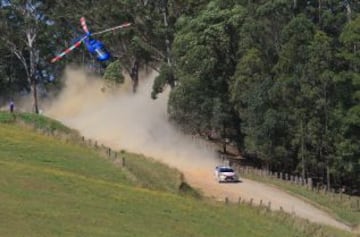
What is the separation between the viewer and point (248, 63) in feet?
236

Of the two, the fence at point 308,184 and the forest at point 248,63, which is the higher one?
the forest at point 248,63

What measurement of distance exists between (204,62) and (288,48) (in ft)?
36.9

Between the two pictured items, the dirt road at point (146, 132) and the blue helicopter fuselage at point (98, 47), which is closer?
the dirt road at point (146, 132)

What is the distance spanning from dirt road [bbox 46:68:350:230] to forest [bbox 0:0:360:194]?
2.46 metres

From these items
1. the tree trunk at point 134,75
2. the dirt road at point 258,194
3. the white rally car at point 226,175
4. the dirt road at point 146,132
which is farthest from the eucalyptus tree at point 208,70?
the tree trunk at point 134,75

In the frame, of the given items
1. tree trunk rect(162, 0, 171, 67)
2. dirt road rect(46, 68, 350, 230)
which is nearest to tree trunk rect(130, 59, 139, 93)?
dirt road rect(46, 68, 350, 230)

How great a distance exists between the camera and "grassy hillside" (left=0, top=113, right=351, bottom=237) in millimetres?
21844

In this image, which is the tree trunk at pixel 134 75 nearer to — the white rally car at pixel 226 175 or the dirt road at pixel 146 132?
the dirt road at pixel 146 132

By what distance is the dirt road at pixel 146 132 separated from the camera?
5630 cm

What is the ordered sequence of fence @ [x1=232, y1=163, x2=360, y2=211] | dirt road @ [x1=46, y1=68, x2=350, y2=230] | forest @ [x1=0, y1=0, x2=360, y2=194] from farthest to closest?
forest @ [x1=0, y1=0, x2=360, y2=194] → fence @ [x1=232, y1=163, x2=360, y2=211] → dirt road @ [x1=46, y1=68, x2=350, y2=230]

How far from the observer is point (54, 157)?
123 feet

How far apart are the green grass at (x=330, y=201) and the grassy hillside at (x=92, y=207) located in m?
13.6

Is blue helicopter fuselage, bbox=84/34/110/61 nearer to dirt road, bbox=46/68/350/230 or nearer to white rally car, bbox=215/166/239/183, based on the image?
dirt road, bbox=46/68/350/230

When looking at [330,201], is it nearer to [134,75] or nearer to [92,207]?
[92,207]
